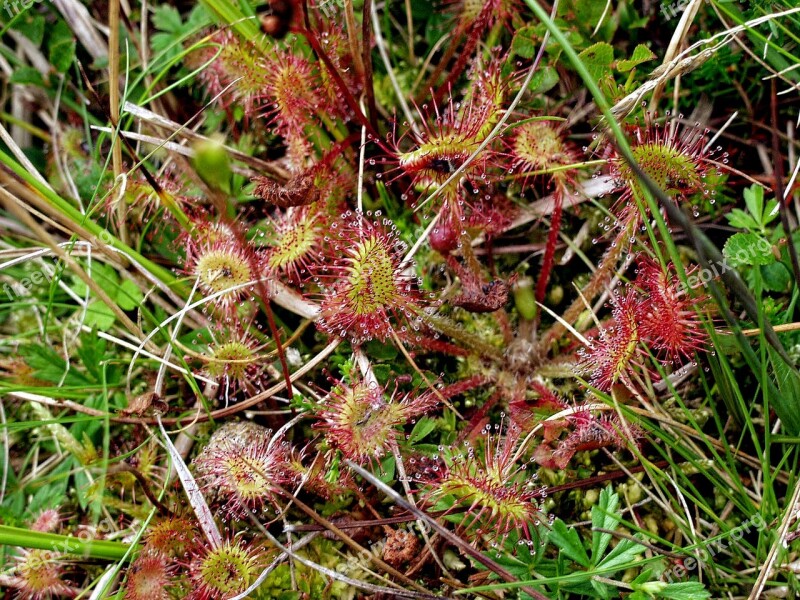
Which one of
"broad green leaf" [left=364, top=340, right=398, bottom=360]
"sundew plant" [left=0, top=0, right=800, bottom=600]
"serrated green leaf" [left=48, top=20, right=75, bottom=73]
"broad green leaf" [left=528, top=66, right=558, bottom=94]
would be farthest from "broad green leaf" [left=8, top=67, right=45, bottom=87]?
"broad green leaf" [left=528, top=66, right=558, bottom=94]

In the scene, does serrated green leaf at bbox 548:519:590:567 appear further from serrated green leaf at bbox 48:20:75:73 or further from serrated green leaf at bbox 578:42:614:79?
serrated green leaf at bbox 48:20:75:73

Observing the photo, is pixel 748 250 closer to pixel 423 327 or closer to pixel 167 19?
pixel 423 327

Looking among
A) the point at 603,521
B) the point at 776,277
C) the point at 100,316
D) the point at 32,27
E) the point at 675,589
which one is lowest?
the point at 675,589

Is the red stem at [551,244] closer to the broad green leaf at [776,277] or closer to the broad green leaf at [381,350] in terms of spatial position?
the broad green leaf at [381,350]

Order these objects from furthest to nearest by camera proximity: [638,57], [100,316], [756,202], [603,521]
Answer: [100,316]
[756,202]
[638,57]
[603,521]

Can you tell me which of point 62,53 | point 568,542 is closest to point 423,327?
point 568,542

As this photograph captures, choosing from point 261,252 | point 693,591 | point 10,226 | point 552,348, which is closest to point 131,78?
point 10,226

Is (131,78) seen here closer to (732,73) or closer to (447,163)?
(447,163)
